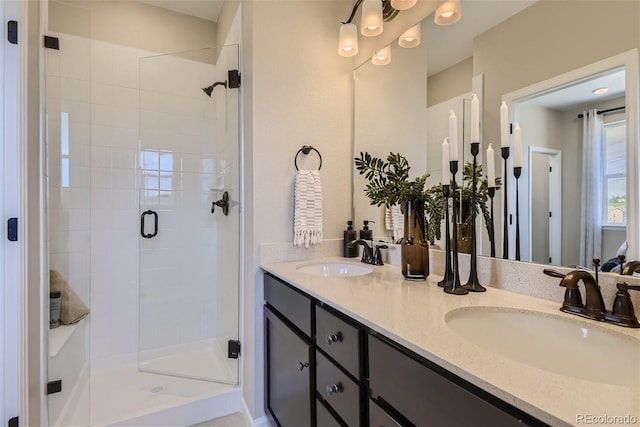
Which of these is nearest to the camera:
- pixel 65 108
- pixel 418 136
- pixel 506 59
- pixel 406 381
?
pixel 406 381

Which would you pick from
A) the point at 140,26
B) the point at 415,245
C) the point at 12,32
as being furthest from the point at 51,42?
the point at 415,245

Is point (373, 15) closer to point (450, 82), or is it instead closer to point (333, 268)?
point (450, 82)

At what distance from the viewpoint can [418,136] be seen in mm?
1579

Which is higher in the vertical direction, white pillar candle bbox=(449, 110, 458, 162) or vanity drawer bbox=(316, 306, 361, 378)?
white pillar candle bbox=(449, 110, 458, 162)

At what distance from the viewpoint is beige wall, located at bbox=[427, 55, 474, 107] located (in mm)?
1294

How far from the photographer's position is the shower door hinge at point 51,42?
5.50 feet

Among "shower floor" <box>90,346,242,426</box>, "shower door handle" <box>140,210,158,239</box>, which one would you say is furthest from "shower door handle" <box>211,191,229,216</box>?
"shower floor" <box>90,346,242,426</box>

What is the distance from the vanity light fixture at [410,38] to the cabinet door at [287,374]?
4.95 feet

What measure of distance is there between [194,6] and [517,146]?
8.34ft

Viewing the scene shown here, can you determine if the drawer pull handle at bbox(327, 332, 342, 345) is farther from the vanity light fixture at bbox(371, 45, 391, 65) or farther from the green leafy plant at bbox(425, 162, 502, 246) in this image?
the vanity light fixture at bbox(371, 45, 391, 65)

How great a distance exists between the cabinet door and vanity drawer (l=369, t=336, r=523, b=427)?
16.9 inches

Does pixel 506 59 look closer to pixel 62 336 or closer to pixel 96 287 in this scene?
pixel 62 336

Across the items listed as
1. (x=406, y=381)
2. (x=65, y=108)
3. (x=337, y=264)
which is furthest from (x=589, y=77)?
(x=65, y=108)

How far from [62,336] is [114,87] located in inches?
68.1
